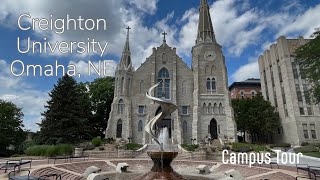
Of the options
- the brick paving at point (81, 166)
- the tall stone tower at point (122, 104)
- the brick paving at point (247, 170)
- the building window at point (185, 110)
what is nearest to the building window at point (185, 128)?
the building window at point (185, 110)

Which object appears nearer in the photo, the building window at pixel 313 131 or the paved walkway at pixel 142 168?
the paved walkway at pixel 142 168

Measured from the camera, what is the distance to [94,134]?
4475 cm

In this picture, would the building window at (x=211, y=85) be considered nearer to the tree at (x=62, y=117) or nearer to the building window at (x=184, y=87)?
the building window at (x=184, y=87)

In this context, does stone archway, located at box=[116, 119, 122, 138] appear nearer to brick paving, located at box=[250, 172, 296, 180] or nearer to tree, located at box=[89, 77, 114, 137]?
tree, located at box=[89, 77, 114, 137]

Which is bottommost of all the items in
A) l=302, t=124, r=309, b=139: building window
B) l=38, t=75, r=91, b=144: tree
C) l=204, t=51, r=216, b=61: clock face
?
l=302, t=124, r=309, b=139: building window

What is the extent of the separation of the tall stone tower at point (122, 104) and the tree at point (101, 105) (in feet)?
30.2

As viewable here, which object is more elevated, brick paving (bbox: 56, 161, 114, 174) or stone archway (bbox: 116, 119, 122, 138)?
stone archway (bbox: 116, 119, 122, 138)

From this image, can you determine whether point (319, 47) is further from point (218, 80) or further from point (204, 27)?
point (204, 27)

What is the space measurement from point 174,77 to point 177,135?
1021cm

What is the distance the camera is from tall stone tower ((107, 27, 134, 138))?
37.1 m

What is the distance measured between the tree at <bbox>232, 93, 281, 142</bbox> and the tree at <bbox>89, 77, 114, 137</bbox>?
2716 cm

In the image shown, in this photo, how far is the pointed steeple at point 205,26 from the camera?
44.2 meters

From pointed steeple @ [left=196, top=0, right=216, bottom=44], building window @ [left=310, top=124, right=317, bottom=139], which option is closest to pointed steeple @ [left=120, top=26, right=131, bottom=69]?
pointed steeple @ [left=196, top=0, right=216, bottom=44]

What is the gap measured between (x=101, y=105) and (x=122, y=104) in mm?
10405
